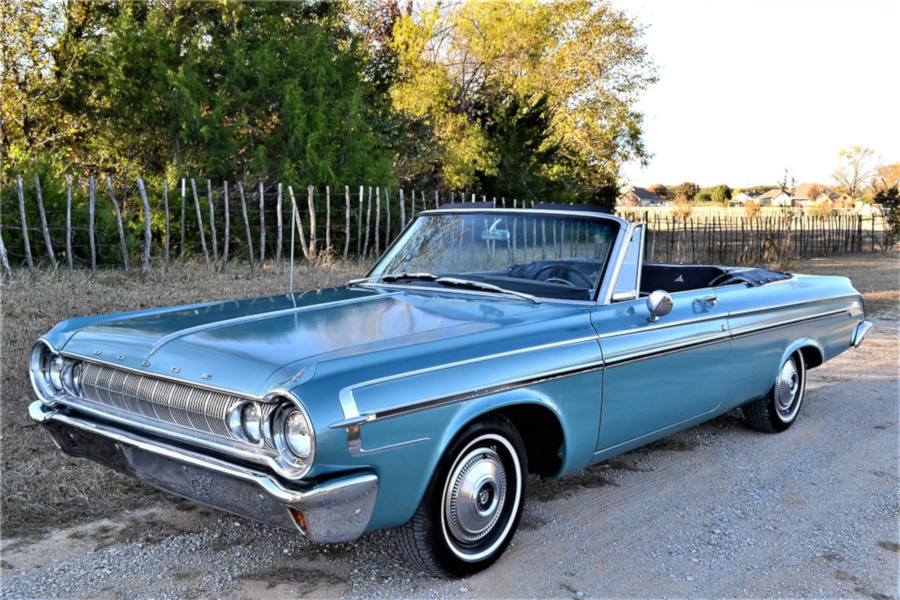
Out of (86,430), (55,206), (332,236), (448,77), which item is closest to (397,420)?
(86,430)

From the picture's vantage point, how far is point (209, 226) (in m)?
15.3

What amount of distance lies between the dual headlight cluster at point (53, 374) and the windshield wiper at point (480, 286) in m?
1.83

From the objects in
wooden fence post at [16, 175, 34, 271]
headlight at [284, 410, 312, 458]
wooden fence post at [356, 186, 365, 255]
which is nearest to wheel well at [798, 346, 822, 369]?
headlight at [284, 410, 312, 458]

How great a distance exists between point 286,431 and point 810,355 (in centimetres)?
429

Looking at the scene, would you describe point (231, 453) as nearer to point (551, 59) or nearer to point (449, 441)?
point (449, 441)

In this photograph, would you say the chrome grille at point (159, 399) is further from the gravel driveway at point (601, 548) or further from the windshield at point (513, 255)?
the windshield at point (513, 255)

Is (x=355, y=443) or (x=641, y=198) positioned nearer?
(x=355, y=443)

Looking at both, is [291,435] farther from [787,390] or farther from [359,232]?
[359,232]

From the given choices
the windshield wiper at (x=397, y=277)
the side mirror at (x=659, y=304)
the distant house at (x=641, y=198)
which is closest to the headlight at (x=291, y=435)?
the windshield wiper at (x=397, y=277)

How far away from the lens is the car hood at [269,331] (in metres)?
3.01

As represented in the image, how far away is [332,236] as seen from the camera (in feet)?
55.7

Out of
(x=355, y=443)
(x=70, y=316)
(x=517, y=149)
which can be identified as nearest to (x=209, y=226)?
(x=70, y=316)

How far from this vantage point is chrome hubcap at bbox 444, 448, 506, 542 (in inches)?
129

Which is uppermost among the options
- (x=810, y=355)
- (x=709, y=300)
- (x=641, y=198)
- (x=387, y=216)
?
(x=641, y=198)
